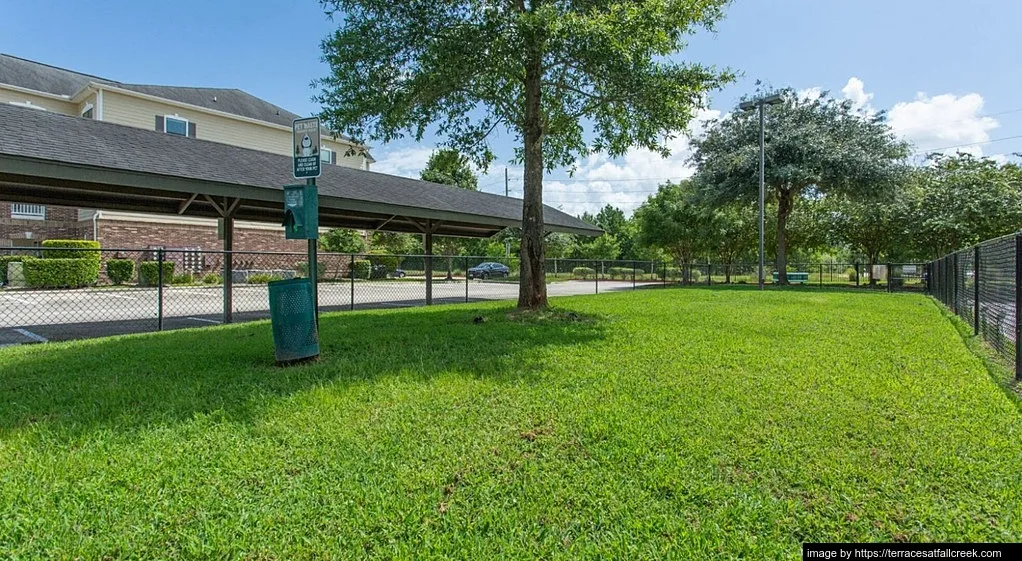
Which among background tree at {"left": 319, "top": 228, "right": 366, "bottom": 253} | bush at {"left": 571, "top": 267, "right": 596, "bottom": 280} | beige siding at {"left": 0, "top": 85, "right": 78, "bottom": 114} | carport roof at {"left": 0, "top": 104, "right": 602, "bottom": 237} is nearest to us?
carport roof at {"left": 0, "top": 104, "right": 602, "bottom": 237}

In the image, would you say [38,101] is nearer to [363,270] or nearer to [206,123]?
[206,123]

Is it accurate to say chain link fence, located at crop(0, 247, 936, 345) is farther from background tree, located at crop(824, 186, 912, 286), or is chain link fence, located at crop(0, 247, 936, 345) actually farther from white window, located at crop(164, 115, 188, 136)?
white window, located at crop(164, 115, 188, 136)

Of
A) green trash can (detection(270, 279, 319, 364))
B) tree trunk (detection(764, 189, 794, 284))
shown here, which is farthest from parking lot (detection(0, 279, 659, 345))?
tree trunk (detection(764, 189, 794, 284))

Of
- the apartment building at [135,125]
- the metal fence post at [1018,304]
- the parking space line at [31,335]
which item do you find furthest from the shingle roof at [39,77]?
the metal fence post at [1018,304]

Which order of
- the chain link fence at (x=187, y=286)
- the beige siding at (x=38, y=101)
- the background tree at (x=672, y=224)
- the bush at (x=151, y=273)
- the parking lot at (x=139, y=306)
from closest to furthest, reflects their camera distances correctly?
the parking lot at (x=139, y=306) → the chain link fence at (x=187, y=286) → the bush at (x=151, y=273) → the beige siding at (x=38, y=101) → the background tree at (x=672, y=224)

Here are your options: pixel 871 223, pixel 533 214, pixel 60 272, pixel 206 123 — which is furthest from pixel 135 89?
pixel 871 223

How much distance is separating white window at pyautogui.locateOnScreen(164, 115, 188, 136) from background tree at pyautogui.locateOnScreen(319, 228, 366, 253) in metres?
8.30

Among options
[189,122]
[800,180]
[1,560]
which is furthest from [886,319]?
[189,122]

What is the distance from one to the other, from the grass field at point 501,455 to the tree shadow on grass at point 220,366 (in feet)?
0.13

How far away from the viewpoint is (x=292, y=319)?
5.37 meters

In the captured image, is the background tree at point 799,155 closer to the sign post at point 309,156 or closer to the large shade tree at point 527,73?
the large shade tree at point 527,73

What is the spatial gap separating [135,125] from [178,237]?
5935 millimetres

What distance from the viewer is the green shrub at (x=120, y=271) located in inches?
778

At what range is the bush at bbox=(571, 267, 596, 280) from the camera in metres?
29.4
